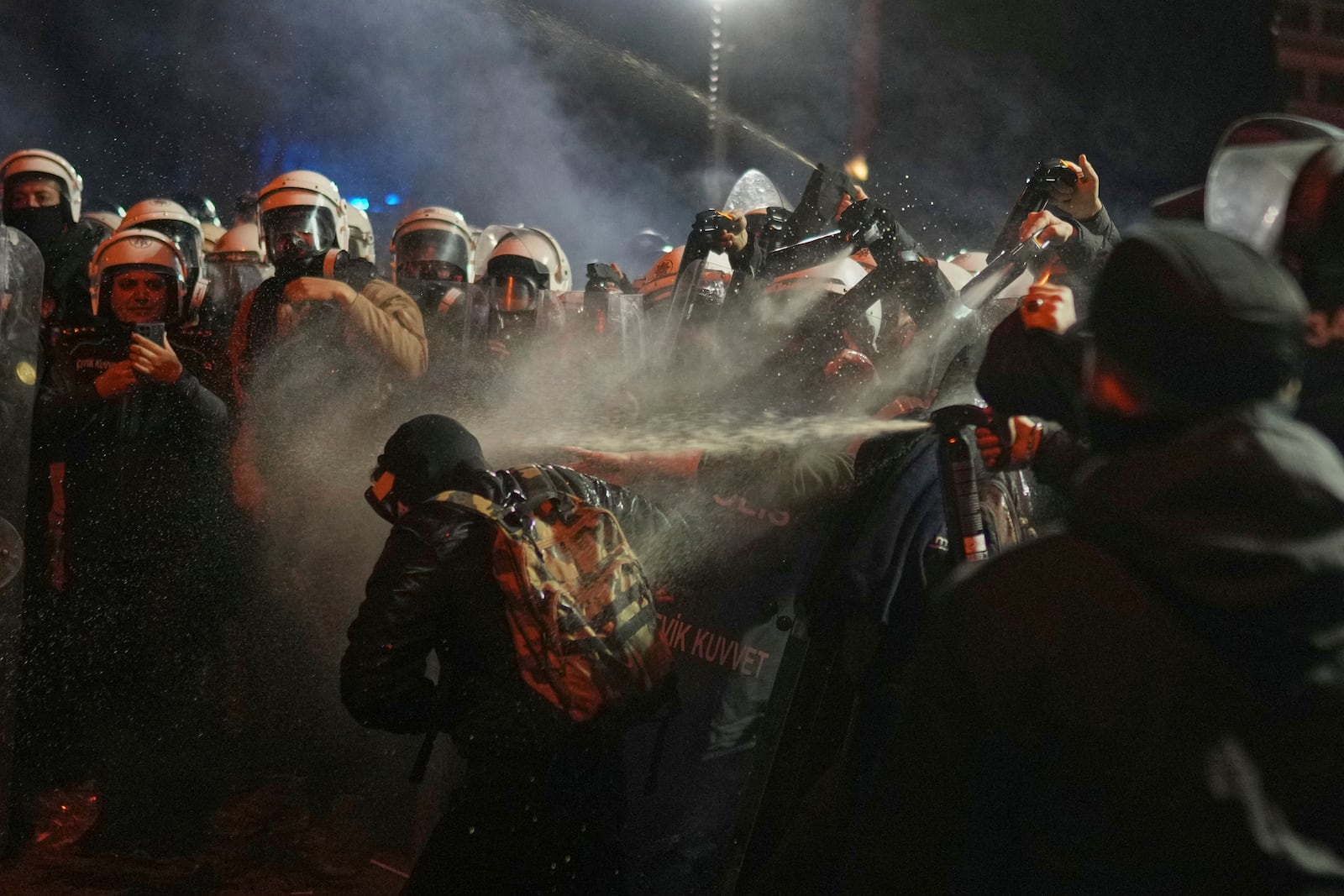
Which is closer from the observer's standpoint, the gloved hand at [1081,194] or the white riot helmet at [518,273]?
the gloved hand at [1081,194]

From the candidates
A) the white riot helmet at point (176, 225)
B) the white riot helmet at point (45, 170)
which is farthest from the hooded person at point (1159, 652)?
the white riot helmet at point (45, 170)

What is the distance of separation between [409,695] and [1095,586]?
197 cm

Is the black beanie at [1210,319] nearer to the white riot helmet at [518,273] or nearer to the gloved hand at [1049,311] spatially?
the gloved hand at [1049,311]

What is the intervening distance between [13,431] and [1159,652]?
4.90 m

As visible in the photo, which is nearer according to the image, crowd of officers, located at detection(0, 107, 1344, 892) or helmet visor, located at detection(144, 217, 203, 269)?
crowd of officers, located at detection(0, 107, 1344, 892)

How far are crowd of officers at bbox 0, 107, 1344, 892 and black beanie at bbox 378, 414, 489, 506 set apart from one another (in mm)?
1047

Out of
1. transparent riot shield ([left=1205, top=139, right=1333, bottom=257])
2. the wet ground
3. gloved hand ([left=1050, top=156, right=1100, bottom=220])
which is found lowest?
the wet ground

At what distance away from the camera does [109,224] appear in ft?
24.0

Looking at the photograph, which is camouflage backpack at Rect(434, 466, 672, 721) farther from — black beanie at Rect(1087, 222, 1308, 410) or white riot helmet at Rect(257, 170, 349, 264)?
white riot helmet at Rect(257, 170, 349, 264)

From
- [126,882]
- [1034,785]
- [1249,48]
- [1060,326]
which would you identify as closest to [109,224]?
[126,882]

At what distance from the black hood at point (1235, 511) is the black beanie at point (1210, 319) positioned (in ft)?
0.18

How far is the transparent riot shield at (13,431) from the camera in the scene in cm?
445

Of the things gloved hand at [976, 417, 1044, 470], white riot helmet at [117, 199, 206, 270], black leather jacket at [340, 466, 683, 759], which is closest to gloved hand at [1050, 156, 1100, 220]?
gloved hand at [976, 417, 1044, 470]

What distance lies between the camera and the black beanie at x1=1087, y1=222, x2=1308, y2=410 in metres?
1.43
